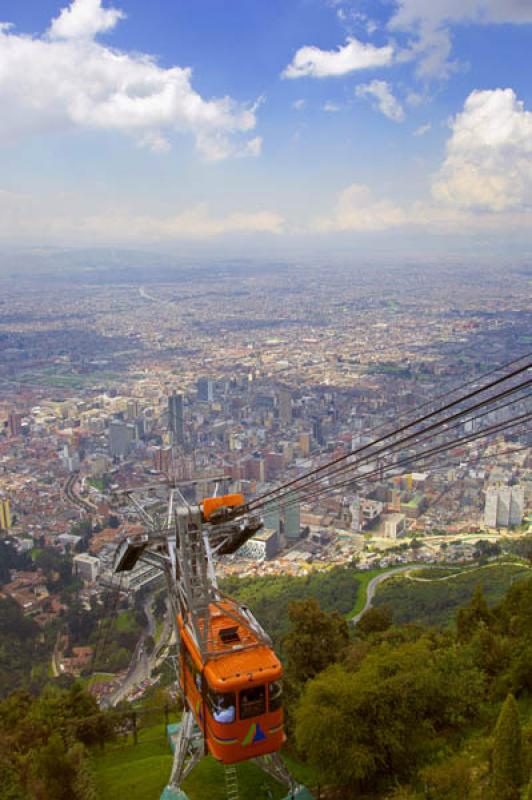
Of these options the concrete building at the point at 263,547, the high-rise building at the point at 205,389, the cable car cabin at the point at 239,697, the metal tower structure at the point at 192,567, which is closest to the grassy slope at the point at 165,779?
the metal tower structure at the point at 192,567

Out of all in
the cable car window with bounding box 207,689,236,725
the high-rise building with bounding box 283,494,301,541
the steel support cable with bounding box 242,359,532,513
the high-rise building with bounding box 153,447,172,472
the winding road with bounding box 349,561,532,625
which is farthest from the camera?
the high-rise building with bounding box 283,494,301,541

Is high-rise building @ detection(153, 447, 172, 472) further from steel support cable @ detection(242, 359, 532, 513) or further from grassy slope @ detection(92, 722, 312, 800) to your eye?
grassy slope @ detection(92, 722, 312, 800)

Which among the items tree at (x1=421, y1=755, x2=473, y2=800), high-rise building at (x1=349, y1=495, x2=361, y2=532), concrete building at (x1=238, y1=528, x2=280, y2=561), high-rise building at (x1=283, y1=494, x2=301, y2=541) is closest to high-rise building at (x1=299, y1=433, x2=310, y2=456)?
high-rise building at (x1=349, y1=495, x2=361, y2=532)

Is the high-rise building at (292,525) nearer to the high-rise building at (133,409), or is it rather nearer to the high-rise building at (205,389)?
the high-rise building at (133,409)

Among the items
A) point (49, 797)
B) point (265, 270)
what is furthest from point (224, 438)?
point (265, 270)

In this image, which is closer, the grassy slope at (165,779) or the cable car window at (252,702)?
the cable car window at (252,702)

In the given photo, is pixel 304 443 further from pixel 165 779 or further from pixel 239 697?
pixel 239 697

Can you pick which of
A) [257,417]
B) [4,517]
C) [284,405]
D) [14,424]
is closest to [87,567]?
[4,517]
